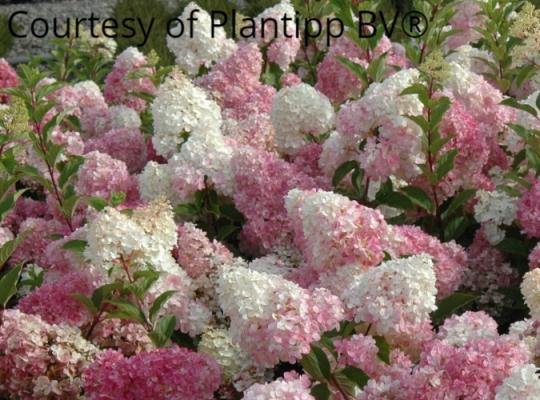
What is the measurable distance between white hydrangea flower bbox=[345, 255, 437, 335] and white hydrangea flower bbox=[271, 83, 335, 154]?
1.03m

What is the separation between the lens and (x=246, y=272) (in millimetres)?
2029

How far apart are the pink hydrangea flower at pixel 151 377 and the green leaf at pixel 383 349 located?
0.30m

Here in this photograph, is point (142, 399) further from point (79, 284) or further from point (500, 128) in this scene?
point (500, 128)

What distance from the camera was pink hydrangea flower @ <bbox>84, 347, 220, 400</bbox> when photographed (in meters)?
2.00

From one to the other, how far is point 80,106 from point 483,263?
1756mm

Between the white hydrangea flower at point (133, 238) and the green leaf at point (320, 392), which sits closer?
the green leaf at point (320, 392)

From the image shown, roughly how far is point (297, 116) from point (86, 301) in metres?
0.95

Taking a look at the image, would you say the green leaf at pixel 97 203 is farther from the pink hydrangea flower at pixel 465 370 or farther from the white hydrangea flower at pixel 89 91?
the white hydrangea flower at pixel 89 91

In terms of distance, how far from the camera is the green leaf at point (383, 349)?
6.52ft

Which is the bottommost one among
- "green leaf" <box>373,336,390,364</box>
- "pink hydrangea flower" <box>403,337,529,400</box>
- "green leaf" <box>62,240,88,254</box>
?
"green leaf" <box>373,336,390,364</box>

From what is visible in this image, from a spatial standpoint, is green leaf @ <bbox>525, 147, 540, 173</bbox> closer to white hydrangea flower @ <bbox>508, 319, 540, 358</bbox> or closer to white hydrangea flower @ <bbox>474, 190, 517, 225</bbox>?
white hydrangea flower @ <bbox>474, 190, 517, 225</bbox>

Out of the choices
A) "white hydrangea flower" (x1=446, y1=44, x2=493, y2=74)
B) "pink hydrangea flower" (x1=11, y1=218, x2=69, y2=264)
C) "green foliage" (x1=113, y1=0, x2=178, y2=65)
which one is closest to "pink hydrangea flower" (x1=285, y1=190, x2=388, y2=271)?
"pink hydrangea flower" (x1=11, y1=218, x2=69, y2=264)

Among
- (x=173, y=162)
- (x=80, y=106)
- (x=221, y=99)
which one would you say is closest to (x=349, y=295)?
(x=173, y=162)

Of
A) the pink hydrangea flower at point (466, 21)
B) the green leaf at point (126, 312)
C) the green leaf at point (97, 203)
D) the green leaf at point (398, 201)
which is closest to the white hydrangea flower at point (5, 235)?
the green leaf at point (97, 203)
